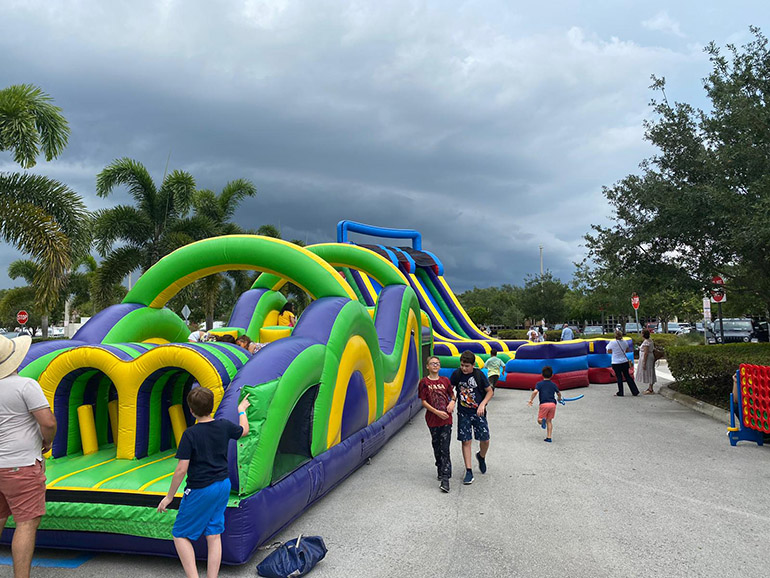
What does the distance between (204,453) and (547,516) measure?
2.97 m

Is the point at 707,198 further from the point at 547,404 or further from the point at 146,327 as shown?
the point at 146,327

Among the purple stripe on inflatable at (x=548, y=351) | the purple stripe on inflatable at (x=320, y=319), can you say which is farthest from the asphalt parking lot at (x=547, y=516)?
the purple stripe on inflatable at (x=548, y=351)

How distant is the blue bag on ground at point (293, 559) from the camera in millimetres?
3617

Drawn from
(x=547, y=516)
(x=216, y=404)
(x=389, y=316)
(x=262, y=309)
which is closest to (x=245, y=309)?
(x=262, y=309)

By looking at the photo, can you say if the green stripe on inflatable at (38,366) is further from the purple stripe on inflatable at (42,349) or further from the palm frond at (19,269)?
the palm frond at (19,269)

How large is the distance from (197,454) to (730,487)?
16.6 feet

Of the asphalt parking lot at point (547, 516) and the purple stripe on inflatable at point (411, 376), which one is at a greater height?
the purple stripe on inflatable at point (411, 376)

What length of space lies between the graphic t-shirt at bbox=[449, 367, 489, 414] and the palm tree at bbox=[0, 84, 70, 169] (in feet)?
→ 34.4

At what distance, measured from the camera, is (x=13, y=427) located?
3.35 metres

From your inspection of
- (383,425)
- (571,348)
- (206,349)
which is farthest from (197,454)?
(571,348)

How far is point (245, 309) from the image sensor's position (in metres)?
10.4

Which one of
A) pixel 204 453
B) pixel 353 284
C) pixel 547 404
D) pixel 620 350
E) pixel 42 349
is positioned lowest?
pixel 547 404

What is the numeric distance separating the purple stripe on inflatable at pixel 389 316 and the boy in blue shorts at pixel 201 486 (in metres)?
4.59

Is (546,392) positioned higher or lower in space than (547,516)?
higher
